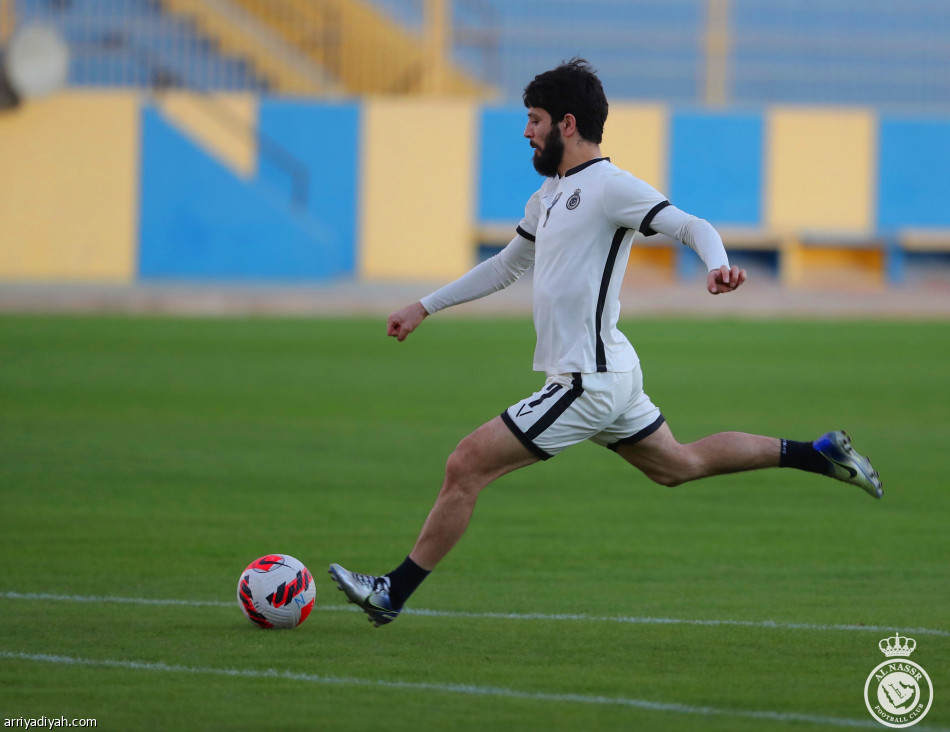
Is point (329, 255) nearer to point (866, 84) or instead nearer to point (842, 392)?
point (866, 84)

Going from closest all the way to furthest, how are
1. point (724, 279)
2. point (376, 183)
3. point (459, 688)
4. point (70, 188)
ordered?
point (459, 688), point (724, 279), point (70, 188), point (376, 183)

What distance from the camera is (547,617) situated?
20.3 ft

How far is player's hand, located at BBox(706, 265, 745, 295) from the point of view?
16.9 ft

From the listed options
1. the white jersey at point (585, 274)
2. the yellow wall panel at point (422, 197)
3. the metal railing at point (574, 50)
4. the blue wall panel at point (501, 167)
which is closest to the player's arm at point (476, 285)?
the white jersey at point (585, 274)

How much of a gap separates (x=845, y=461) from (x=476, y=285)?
186 centimetres

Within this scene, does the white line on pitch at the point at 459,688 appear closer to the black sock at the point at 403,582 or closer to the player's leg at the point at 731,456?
the black sock at the point at 403,582

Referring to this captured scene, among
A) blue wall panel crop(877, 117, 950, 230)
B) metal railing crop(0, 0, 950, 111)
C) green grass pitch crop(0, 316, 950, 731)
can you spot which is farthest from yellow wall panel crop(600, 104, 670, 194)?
green grass pitch crop(0, 316, 950, 731)

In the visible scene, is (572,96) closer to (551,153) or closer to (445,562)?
(551,153)

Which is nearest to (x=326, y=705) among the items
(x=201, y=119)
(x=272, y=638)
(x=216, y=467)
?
(x=272, y=638)

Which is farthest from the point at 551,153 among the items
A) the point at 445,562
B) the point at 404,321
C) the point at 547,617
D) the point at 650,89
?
the point at 650,89

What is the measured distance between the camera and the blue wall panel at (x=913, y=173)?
35.2 m

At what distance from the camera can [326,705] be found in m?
4.79

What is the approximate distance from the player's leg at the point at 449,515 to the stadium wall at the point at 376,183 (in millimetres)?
27151

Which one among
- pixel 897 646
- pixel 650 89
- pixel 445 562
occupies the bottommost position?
pixel 445 562
